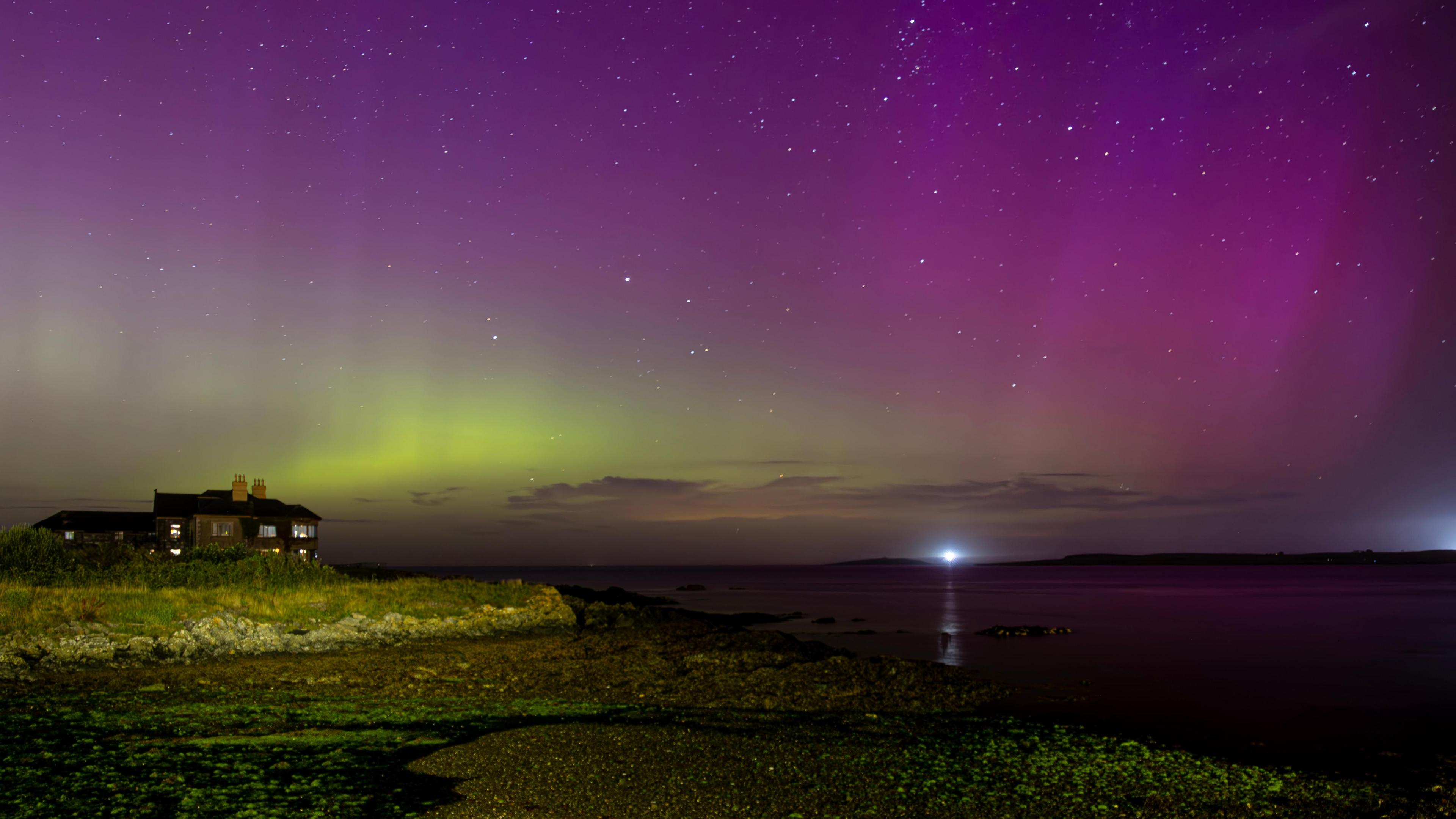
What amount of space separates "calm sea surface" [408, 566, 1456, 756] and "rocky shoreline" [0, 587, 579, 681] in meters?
20.5

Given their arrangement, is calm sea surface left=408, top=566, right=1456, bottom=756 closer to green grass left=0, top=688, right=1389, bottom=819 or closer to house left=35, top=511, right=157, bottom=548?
green grass left=0, top=688, right=1389, bottom=819

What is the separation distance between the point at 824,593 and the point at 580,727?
97.8m

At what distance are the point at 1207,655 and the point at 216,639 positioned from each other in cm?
3965

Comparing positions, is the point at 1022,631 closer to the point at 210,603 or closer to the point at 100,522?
the point at 210,603

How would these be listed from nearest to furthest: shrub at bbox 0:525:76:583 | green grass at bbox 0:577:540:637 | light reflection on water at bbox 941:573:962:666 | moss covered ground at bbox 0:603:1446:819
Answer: moss covered ground at bbox 0:603:1446:819 < green grass at bbox 0:577:540:637 < shrub at bbox 0:525:76:583 < light reflection on water at bbox 941:573:962:666

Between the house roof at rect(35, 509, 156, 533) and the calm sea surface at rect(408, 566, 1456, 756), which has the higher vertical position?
the house roof at rect(35, 509, 156, 533)

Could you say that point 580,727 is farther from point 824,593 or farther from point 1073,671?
point 824,593

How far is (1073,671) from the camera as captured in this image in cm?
3231

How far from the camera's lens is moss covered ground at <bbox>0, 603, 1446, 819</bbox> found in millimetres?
11438

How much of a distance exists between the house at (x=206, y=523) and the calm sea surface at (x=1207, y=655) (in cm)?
3726

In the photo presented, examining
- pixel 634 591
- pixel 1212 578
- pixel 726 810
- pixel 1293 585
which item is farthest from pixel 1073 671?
pixel 1212 578

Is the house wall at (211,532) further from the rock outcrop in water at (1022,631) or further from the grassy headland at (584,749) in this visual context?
the rock outcrop in water at (1022,631)

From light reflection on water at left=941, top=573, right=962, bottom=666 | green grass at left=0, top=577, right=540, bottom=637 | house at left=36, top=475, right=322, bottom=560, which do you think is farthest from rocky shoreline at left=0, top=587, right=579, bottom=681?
house at left=36, top=475, right=322, bottom=560

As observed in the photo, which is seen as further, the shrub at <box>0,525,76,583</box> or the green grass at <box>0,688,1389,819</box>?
the shrub at <box>0,525,76,583</box>
